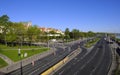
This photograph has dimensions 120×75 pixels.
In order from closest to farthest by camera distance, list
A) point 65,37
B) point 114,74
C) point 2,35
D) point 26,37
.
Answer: point 114,74, point 2,35, point 26,37, point 65,37

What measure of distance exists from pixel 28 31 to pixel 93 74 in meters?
75.7

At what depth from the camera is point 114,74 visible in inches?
1672

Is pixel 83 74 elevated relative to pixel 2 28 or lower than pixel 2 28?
lower

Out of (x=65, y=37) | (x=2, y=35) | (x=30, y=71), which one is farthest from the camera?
(x=65, y=37)

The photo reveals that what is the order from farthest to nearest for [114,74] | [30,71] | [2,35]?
[2,35]
[30,71]
[114,74]

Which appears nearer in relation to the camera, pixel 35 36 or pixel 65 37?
pixel 35 36

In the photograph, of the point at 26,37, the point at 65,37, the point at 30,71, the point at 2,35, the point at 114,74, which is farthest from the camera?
the point at 65,37

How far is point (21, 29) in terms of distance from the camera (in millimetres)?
107375

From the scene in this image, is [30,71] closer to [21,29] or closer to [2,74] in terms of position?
[2,74]

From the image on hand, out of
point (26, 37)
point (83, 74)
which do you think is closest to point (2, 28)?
point (26, 37)

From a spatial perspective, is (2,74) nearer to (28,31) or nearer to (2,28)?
(2,28)

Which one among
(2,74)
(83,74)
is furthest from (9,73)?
(83,74)

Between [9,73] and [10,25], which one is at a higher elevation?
[10,25]

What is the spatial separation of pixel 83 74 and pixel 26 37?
73762mm
